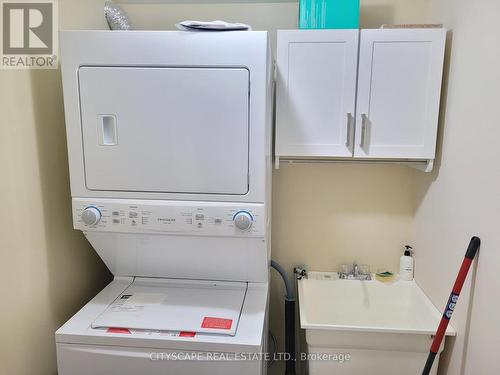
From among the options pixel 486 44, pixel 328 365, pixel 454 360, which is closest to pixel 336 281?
pixel 328 365

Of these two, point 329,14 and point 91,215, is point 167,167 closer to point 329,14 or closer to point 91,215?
point 91,215

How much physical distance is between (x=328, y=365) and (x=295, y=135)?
3.91ft

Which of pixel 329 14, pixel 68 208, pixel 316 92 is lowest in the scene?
pixel 68 208

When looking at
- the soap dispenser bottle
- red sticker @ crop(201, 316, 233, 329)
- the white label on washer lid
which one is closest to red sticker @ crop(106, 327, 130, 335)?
the white label on washer lid

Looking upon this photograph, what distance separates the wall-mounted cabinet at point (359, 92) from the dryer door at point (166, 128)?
1.69ft

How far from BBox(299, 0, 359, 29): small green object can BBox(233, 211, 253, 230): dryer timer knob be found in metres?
1.05

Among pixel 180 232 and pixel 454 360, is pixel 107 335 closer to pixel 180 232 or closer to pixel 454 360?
pixel 180 232

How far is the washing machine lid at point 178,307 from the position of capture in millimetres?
1452

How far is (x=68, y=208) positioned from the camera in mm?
1764

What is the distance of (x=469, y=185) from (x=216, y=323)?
1228 millimetres

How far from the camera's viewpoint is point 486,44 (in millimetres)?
1422

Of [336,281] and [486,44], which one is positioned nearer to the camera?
[486,44]

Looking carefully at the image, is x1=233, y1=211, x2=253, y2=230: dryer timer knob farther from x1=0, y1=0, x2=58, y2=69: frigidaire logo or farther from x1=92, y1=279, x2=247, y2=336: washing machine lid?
x1=0, y1=0, x2=58, y2=69: frigidaire logo

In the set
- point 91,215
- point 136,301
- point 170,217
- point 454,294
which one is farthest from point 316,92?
point 136,301
